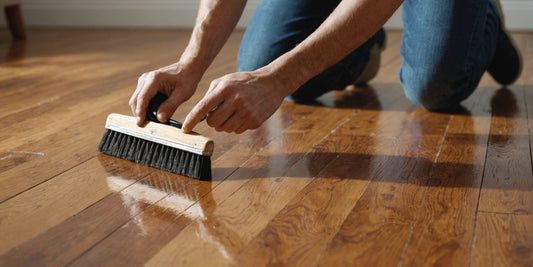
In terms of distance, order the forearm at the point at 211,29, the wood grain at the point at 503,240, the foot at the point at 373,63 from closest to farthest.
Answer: the wood grain at the point at 503,240 → the forearm at the point at 211,29 → the foot at the point at 373,63

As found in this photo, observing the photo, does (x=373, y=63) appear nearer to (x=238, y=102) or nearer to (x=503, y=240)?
(x=238, y=102)

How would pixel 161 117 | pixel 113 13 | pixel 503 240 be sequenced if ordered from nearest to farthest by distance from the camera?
pixel 503 240 → pixel 161 117 → pixel 113 13

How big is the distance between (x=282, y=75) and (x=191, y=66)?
289 millimetres

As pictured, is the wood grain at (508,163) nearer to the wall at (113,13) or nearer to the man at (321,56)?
the man at (321,56)

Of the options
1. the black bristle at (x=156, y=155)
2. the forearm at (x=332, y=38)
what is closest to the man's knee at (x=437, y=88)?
the forearm at (x=332, y=38)

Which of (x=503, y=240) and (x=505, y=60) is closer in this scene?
(x=503, y=240)

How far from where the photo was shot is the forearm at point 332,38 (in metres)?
1.18

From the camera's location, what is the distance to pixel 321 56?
3.95 ft

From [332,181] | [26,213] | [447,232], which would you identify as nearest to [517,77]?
[332,181]

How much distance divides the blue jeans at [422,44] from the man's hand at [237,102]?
672 millimetres

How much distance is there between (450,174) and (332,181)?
24 cm

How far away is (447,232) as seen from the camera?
37.6 inches

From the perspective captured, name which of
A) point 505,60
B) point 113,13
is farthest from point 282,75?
point 113,13

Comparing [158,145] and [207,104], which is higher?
[207,104]
